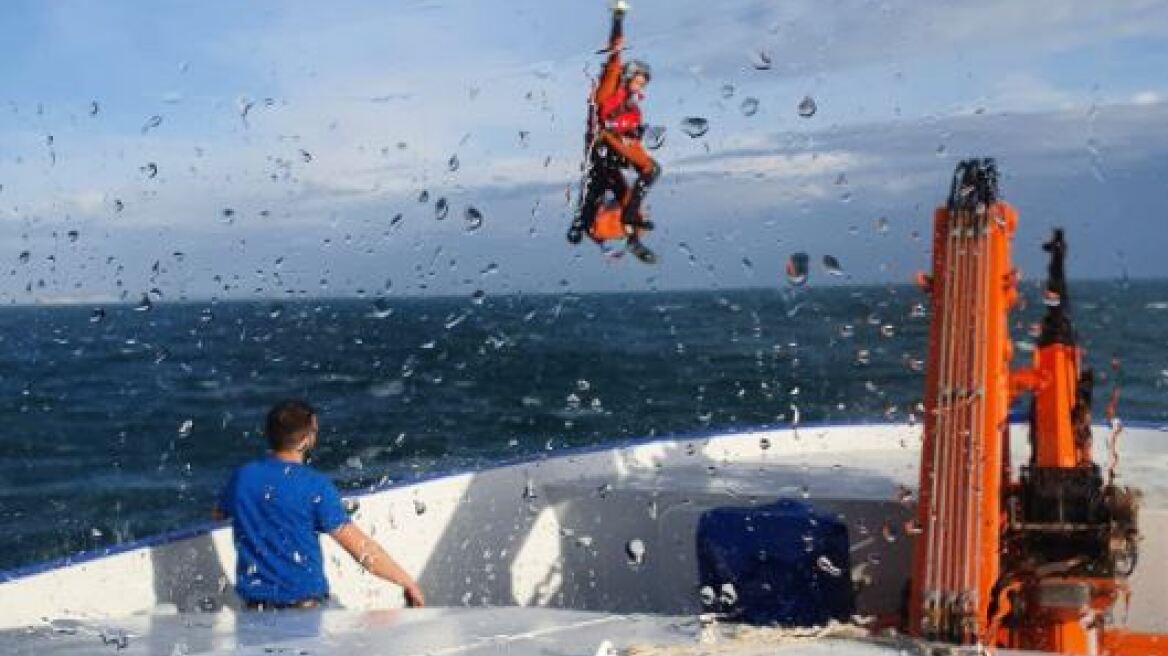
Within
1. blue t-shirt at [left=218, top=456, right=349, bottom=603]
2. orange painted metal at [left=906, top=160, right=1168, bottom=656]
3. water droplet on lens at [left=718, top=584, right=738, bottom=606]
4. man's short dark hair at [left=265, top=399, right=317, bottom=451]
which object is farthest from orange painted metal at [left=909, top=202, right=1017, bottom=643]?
man's short dark hair at [left=265, top=399, right=317, bottom=451]

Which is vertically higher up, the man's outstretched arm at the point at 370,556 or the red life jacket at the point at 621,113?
the red life jacket at the point at 621,113

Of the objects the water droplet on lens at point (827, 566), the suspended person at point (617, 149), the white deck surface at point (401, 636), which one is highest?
the suspended person at point (617, 149)

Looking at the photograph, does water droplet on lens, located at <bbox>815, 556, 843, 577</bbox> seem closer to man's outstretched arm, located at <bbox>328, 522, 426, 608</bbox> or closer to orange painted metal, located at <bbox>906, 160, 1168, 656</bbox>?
orange painted metal, located at <bbox>906, 160, 1168, 656</bbox>

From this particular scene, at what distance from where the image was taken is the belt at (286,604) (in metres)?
5.79

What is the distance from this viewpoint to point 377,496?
7770 millimetres

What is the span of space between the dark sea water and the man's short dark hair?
2.93m

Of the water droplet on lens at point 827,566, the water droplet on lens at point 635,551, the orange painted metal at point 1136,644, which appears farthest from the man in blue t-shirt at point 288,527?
the orange painted metal at point 1136,644

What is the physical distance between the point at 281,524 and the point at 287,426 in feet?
1.37

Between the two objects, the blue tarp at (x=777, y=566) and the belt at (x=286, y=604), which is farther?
the blue tarp at (x=777, y=566)

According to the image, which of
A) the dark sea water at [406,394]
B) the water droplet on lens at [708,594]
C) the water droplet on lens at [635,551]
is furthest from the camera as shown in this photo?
the dark sea water at [406,394]

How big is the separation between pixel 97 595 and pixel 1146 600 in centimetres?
512

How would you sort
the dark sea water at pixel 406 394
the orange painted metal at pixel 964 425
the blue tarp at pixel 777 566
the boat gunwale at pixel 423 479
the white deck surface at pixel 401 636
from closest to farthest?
the white deck surface at pixel 401 636
the orange painted metal at pixel 964 425
the blue tarp at pixel 777 566
the boat gunwale at pixel 423 479
the dark sea water at pixel 406 394

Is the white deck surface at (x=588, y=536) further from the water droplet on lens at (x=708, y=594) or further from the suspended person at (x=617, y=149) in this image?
the suspended person at (x=617, y=149)

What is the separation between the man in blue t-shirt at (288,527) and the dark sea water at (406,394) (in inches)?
117
